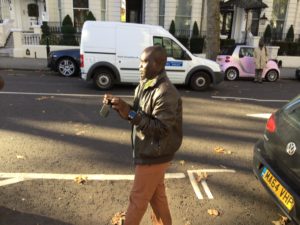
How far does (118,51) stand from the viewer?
31.5 ft

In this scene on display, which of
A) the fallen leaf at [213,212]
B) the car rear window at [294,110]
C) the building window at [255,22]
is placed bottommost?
the fallen leaf at [213,212]

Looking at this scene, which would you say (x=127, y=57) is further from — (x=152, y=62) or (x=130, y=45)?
(x=152, y=62)

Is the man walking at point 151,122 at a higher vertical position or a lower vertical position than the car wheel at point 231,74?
higher

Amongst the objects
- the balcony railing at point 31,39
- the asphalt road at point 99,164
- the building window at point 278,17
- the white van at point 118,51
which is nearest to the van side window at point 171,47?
the white van at point 118,51

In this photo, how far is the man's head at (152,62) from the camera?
240cm

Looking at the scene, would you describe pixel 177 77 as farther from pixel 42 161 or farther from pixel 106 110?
pixel 106 110

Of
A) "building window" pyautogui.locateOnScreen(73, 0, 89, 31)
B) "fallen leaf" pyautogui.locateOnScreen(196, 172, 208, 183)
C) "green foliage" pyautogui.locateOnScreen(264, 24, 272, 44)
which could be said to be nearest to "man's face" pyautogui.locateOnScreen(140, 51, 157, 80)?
"fallen leaf" pyautogui.locateOnScreen(196, 172, 208, 183)

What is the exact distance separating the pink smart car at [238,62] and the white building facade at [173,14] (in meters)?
8.10

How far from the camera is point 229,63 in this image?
13.5 metres

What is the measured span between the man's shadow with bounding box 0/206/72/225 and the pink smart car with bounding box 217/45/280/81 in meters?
11.5

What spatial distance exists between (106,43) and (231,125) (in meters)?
4.75

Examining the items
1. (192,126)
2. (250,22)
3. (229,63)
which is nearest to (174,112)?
(192,126)

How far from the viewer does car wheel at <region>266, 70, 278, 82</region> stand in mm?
13961

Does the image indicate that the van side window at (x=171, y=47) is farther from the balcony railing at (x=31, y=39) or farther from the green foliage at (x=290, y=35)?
the green foliage at (x=290, y=35)
